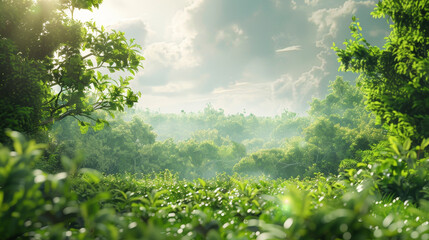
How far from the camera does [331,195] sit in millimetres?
4262

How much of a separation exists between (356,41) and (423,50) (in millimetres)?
2392

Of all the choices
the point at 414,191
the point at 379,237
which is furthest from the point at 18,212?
the point at 414,191

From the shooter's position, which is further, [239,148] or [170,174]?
[239,148]

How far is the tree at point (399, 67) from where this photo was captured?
9.59 metres

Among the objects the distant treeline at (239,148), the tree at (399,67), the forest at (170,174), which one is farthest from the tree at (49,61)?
the distant treeline at (239,148)

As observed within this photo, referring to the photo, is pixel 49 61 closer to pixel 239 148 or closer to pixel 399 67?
pixel 399 67

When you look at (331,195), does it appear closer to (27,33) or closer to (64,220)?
(64,220)

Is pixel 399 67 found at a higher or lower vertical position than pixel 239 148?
higher

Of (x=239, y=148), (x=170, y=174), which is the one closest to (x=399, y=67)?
(x=170, y=174)

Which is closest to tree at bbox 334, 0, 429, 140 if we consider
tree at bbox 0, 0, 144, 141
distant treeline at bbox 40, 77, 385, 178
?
tree at bbox 0, 0, 144, 141

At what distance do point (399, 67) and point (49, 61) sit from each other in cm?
1323

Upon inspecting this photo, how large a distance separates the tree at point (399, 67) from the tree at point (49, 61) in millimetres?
9342

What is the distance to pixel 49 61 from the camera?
948 centimetres

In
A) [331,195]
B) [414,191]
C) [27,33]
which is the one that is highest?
[27,33]
